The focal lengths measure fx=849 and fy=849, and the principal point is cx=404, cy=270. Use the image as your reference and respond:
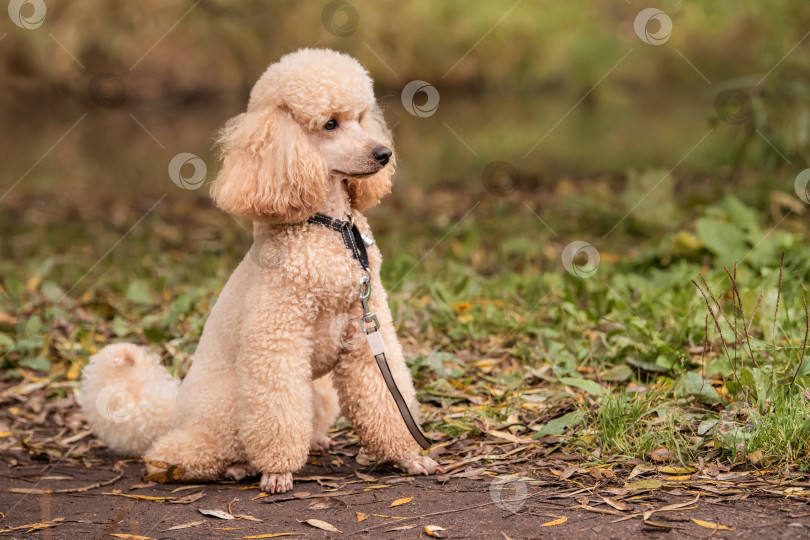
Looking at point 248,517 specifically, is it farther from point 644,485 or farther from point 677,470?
point 677,470

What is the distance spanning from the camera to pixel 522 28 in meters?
19.5

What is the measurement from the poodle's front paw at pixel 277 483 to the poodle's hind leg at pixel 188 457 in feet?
0.67

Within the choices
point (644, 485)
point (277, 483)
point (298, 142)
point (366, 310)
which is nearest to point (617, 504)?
point (644, 485)

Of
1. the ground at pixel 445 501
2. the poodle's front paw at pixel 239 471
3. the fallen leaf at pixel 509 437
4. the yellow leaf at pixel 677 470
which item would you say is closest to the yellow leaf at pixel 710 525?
the ground at pixel 445 501

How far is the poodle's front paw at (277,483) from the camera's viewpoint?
2.81 m

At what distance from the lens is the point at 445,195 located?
8.28m

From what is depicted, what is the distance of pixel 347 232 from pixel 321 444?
0.92m

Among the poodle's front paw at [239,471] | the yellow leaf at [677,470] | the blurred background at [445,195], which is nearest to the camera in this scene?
the yellow leaf at [677,470]

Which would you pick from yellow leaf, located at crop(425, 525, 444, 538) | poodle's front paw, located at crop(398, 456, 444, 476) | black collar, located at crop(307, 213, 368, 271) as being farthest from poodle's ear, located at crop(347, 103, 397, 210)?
yellow leaf, located at crop(425, 525, 444, 538)


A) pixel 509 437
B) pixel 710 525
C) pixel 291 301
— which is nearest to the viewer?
pixel 710 525

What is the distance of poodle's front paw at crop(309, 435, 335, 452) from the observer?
3213 millimetres

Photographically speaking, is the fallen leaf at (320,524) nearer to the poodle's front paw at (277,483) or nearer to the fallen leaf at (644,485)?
the poodle's front paw at (277,483)

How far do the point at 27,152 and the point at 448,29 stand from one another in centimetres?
908

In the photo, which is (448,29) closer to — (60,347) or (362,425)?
(60,347)
